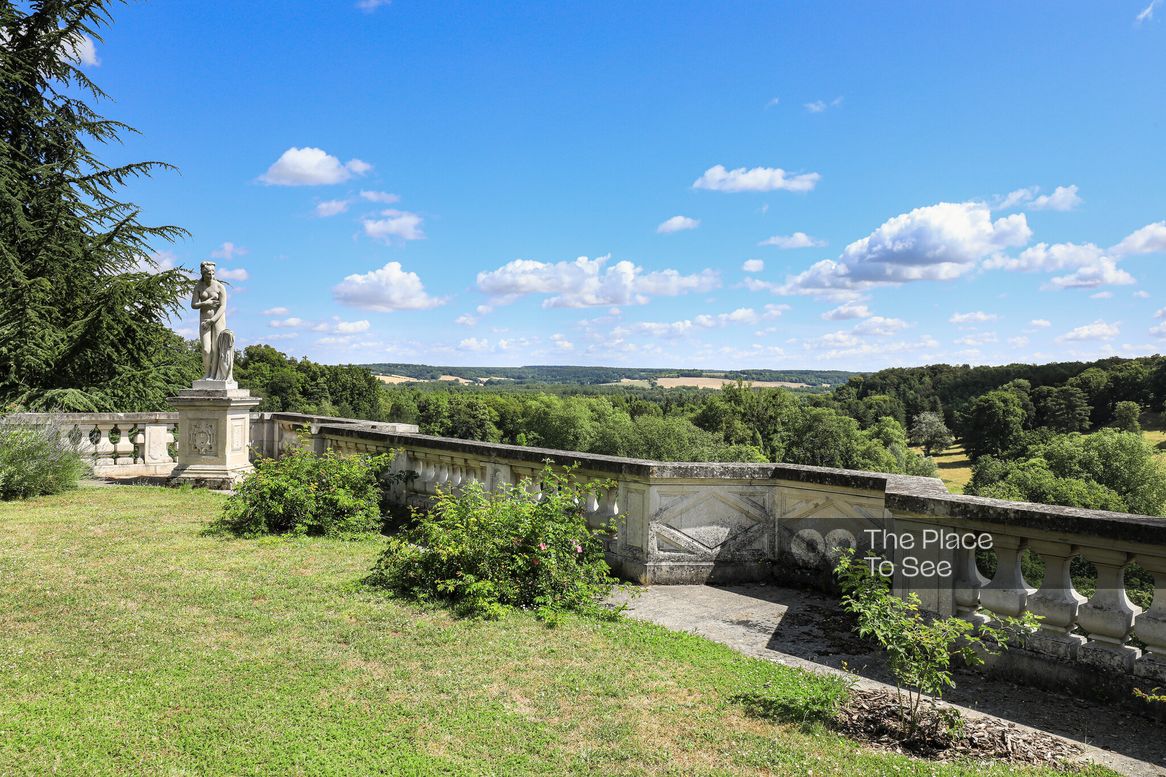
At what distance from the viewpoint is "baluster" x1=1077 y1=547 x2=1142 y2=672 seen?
12.0 feet

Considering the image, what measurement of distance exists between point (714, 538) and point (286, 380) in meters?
60.3

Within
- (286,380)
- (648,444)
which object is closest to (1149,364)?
(648,444)

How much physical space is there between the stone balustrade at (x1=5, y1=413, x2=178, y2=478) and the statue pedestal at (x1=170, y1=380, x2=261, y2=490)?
175 centimetres

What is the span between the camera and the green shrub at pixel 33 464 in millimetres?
9477

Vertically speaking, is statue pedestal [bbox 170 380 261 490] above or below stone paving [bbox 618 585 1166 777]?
above

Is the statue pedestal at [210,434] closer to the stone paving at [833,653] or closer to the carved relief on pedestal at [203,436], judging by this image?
the carved relief on pedestal at [203,436]

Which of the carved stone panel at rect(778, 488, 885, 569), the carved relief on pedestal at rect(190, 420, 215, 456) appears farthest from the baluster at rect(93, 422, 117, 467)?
the carved stone panel at rect(778, 488, 885, 569)

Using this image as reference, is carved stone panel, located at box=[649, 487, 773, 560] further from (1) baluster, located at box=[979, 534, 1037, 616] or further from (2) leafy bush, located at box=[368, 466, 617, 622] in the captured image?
(1) baluster, located at box=[979, 534, 1037, 616]

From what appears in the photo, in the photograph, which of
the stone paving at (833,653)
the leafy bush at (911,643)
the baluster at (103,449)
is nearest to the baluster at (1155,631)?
the stone paving at (833,653)

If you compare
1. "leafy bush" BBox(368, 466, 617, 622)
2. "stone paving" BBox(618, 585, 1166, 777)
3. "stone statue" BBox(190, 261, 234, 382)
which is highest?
"stone statue" BBox(190, 261, 234, 382)

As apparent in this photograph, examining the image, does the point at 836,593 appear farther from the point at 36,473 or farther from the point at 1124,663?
the point at 36,473

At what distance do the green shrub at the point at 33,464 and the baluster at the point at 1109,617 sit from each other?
39.2 ft

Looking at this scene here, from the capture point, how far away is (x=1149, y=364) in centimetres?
8519

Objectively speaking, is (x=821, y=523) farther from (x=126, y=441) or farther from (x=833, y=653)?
(x=126, y=441)
